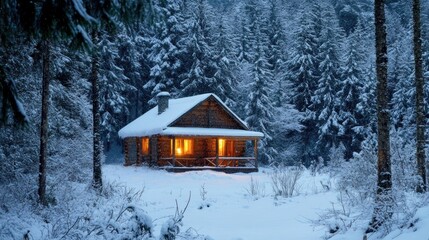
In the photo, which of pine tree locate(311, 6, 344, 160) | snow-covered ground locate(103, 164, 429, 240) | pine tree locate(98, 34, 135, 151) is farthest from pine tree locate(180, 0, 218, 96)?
snow-covered ground locate(103, 164, 429, 240)

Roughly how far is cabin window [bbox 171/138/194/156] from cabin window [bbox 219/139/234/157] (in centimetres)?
262

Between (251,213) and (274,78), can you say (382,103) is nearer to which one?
(251,213)

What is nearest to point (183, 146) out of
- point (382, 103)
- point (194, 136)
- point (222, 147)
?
point (194, 136)

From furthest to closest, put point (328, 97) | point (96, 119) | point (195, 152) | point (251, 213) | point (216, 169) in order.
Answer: point (328, 97)
point (195, 152)
point (216, 169)
point (96, 119)
point (251, 213)

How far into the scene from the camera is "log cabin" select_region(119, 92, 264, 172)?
30.9m

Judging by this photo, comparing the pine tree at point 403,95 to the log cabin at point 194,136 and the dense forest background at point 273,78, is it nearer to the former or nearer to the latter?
the dense forest background at point 273,78

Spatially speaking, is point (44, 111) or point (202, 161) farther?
point (202, 161)

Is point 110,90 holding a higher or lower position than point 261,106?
higher

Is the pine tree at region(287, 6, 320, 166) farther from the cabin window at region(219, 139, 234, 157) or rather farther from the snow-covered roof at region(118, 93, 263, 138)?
the snow-covered roof at region(118, 93, 263, 138)

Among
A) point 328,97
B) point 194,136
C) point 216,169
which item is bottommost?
point 216,169

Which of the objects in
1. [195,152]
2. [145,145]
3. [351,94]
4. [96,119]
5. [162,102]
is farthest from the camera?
[351,94]

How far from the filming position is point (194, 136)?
3047 centimetres

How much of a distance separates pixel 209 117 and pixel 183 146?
9.48 ft

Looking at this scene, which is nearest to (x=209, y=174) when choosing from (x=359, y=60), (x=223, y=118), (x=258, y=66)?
(x=223, y=118)
